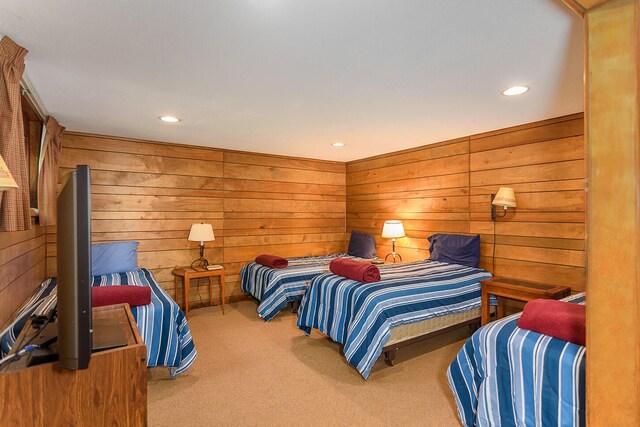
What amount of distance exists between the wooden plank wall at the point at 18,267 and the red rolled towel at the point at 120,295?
450 millimetres

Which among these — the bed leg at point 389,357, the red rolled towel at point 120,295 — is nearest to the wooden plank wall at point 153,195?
the red rolled towel at point 120,295

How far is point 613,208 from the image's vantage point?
1213mm

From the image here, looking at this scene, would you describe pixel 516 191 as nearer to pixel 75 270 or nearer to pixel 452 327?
pixel 452 327

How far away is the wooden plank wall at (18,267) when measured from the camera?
2.05m

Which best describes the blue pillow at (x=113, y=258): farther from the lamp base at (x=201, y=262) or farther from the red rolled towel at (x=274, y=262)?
the red rolled towel at (x=274, y=262)

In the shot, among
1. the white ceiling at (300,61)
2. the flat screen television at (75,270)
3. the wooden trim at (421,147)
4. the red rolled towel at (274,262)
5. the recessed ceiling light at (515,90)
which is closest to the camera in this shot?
the flat screen television at (75,270)

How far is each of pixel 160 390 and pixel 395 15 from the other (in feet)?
8.86

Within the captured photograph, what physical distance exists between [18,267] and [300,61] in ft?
7.79

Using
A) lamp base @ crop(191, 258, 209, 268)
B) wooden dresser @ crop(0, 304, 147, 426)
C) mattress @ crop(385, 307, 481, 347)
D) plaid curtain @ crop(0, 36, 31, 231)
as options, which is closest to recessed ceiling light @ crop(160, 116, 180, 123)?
plaid curtain @ crop(0, 36, 31, 231)

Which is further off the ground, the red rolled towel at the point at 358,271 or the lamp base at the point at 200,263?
the red rolled towel at the point at 358,271

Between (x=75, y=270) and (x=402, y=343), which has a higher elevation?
(x=75, y=270)

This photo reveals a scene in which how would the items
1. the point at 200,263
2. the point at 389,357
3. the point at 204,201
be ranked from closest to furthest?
the point at 389,357
the point at 200,263
the point at 204,201

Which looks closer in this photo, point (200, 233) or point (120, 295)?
point (120, 295)

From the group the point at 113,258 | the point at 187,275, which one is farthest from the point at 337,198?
the point at 113,258
